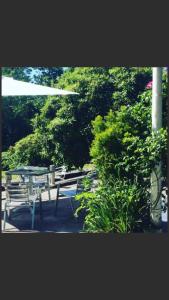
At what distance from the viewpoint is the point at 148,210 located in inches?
259

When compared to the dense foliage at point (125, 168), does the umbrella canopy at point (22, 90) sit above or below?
above

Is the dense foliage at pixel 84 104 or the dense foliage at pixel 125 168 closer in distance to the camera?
the dense foliage at pixel 125 168

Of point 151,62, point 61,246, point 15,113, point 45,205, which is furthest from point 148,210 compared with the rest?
point 15,113

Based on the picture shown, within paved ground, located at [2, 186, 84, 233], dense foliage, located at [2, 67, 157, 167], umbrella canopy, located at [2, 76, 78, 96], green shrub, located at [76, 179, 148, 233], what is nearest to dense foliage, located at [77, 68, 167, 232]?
green shrub, located at [76, 179, 148, 233]

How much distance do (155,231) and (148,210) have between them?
0.97ft

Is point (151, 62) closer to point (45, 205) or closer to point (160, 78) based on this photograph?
point (160, 78)

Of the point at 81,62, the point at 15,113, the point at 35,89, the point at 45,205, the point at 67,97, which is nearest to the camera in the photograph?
the point at 81,62

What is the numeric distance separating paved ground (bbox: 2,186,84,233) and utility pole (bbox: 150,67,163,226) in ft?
4.37

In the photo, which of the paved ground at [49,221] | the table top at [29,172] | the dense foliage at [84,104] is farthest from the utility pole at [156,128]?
the dense foliage at [84,104]

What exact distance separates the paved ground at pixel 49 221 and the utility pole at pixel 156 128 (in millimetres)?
1331

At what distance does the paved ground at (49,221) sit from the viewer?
749cm

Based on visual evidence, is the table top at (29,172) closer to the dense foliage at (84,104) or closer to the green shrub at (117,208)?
the dense foliage at (84,104)

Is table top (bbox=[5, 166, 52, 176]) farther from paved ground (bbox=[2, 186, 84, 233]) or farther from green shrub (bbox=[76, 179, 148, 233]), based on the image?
green shrub (bbox=[76, 179, 148, 233])

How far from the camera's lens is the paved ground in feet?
24.6
